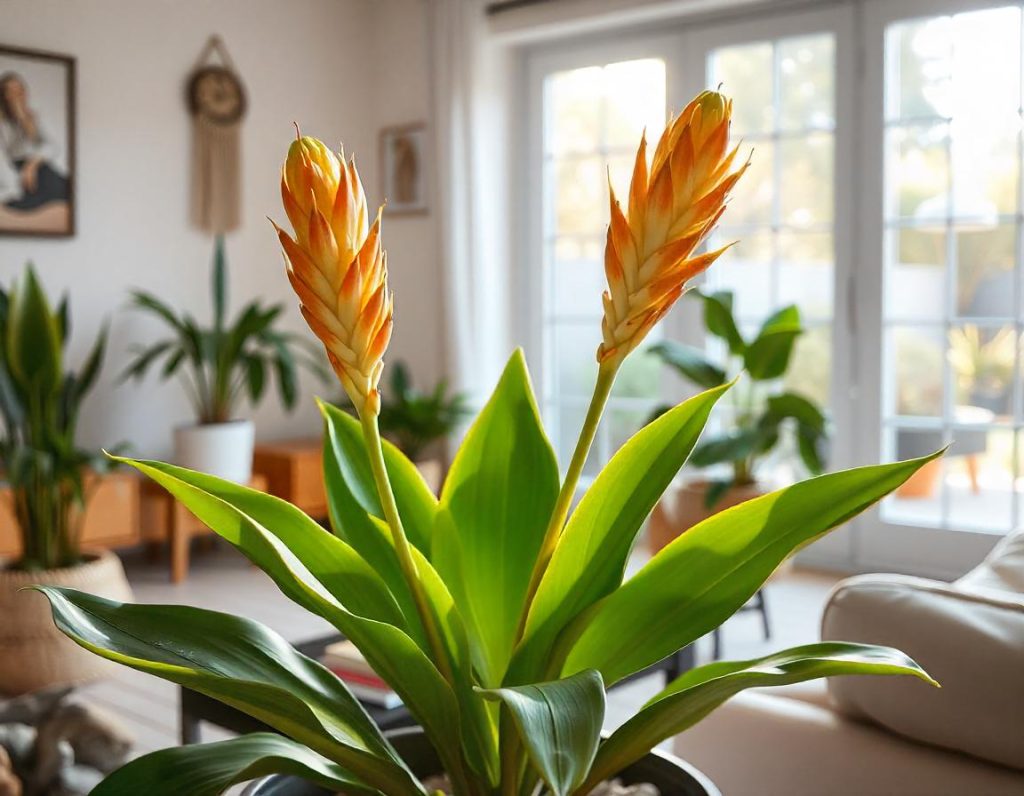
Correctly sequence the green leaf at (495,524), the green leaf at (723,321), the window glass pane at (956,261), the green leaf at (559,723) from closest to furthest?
1. the green leaf at (559,723)
2. the green leaf at (495,524)
3. the green leaf at (723,321)
4. the window glass pane at (956,261)

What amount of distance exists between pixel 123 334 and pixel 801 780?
14.3ft

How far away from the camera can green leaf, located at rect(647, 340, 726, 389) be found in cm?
372

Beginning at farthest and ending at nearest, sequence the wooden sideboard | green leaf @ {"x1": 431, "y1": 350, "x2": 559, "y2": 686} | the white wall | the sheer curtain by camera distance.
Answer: the sheer curtain < the white wall < the wooden sideboard < green leaf @ {"x1": 431, "y1": 350, "x2": 559, "y2": 686}

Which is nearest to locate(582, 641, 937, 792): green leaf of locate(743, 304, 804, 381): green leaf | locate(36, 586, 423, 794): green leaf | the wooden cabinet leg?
locate(36, 586, 423, 794): green leaf

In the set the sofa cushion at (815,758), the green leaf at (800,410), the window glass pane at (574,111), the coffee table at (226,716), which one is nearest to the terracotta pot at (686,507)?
the green leaf at (800,410)

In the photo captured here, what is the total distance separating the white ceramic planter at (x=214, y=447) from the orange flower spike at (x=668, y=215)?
13.7 feet

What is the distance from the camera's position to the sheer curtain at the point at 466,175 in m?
5.30

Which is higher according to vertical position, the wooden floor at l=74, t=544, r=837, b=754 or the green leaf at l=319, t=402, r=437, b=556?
the green leaf at l=319, t=402, r=437, b=556

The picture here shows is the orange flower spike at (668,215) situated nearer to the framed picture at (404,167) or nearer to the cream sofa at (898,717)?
the cream sofa at (898,717)

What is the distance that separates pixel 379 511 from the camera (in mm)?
744

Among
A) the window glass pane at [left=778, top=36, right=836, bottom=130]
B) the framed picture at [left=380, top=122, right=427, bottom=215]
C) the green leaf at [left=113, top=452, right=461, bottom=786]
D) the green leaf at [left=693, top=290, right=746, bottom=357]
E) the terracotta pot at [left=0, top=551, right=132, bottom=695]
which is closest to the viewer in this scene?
the green leaf at [left=113, top=452, right=461, bottom=786]

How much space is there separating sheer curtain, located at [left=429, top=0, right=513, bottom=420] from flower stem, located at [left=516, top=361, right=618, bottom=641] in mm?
4733

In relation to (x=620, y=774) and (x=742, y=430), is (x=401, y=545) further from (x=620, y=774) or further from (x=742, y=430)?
(x=742, y=430)

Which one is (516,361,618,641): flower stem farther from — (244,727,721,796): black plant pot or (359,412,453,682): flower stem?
(244,727,721,796): black plant pot
